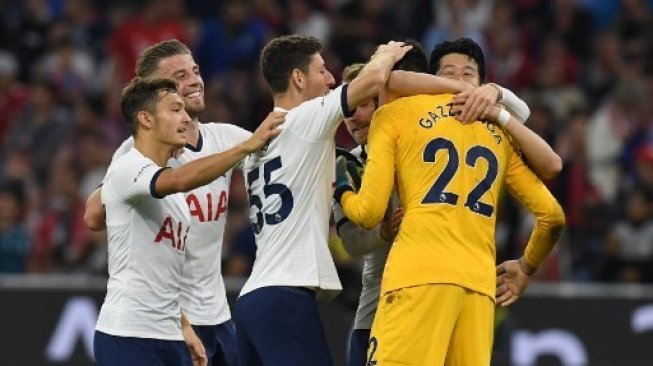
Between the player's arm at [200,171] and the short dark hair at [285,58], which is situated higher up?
the short dark hair at [285,58]

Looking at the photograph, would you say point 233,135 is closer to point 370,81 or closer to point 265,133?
point 265,133

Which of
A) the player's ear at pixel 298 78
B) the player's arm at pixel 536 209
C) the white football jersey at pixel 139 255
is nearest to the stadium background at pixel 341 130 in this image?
the player's arm at pixel 536 209

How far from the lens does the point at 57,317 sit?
12789 mm

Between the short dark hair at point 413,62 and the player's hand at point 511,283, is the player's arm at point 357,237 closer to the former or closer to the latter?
the player's hand at point 511,283

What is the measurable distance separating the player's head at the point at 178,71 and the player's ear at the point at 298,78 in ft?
2.23

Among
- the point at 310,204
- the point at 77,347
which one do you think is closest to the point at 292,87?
the point at 310,204

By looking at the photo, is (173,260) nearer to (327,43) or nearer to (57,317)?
(57,317)

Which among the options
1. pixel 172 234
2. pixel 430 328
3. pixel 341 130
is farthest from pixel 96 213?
pixel 341 130

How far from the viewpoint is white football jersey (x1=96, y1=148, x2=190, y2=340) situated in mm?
7336

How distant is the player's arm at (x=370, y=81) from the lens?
288 inches

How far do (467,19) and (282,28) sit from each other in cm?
186

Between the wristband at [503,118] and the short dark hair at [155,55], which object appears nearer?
the wristband at [503,118]

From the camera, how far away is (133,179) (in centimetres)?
732

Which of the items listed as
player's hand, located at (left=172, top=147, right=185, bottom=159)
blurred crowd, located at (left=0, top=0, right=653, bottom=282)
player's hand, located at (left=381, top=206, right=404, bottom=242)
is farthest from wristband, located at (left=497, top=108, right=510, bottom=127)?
blurred crowd, located at (left=0, top=0, right=653, bottom=282)
